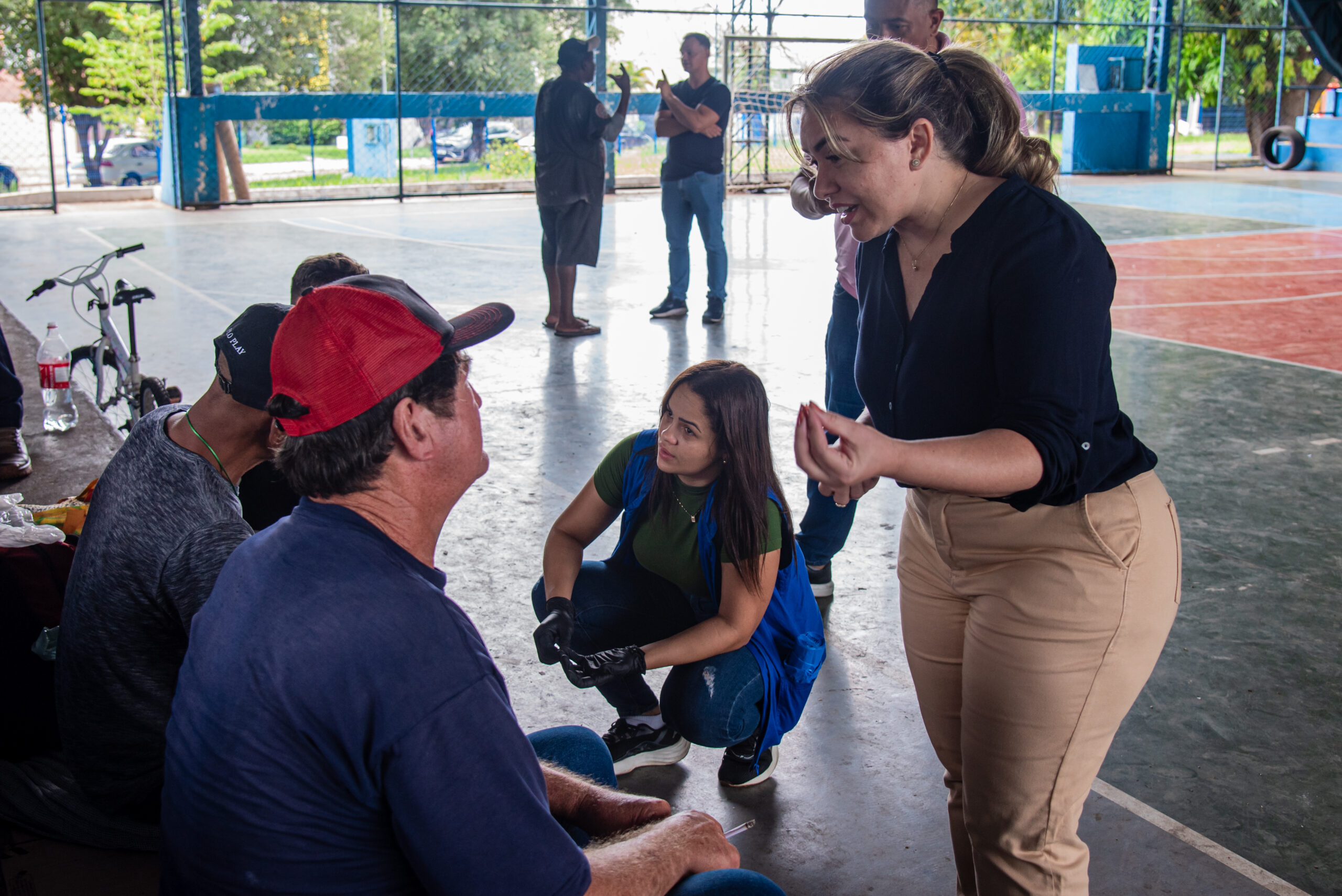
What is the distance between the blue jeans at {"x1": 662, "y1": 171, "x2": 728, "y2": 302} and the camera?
27.2ft

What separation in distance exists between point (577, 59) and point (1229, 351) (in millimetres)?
5026

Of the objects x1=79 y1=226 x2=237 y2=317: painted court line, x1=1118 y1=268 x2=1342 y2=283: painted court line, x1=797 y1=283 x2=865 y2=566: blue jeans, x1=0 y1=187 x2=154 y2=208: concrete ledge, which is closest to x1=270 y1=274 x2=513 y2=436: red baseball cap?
x1=797 y1=283 x2=865 y2=566: blue jeans

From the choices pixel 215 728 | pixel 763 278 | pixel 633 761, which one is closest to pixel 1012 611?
pixel 215 728

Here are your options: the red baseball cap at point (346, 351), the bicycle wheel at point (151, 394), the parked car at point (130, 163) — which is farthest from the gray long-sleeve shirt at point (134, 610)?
the parked car at point (130, 163)

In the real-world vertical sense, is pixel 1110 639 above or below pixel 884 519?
above

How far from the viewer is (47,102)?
14.7 m

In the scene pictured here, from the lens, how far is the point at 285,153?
32.8m

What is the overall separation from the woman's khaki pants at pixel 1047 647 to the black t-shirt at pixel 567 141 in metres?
6.60

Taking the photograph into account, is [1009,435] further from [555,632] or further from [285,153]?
[285,153]

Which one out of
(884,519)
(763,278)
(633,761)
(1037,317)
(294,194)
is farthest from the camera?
(294,194)

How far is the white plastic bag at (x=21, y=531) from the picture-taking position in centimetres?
312

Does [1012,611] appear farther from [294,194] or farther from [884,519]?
[294,194]

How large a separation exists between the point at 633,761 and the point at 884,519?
2.13 meters

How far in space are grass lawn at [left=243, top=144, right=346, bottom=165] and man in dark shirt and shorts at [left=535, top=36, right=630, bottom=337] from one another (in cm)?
2515
